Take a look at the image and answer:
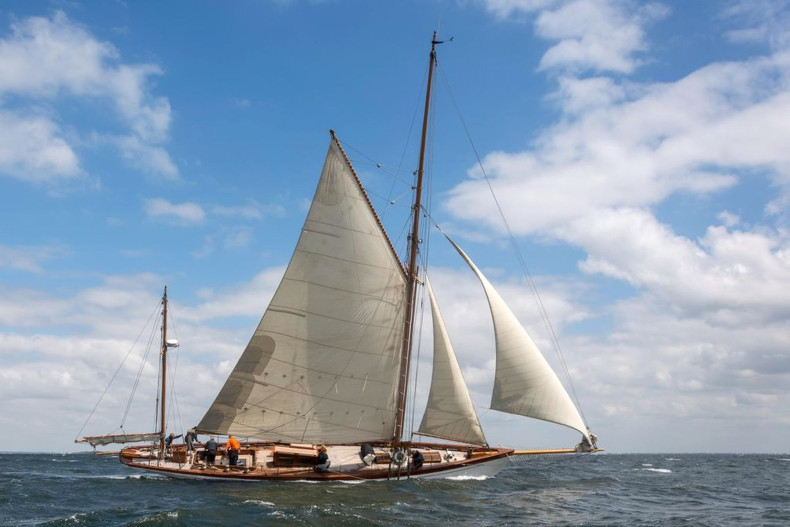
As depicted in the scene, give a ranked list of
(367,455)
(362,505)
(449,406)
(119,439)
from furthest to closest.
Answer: (119,439), (367,455), (449,406), (362,505)

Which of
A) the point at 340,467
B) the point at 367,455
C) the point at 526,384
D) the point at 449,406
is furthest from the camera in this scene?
the point at 340,467

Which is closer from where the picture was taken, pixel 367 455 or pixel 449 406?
pixel 449 406

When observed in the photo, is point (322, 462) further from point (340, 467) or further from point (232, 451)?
point (232, 451)

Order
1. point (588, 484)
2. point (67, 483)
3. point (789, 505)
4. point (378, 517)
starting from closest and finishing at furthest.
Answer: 1. point (378, 517)
2. point (789, 505)
3. point (67, 483)
4. point (588, 484)

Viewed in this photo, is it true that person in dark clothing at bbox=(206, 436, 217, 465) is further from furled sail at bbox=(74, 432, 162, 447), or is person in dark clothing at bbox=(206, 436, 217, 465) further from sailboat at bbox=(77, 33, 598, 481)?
furled sail at bbox=(74, 432, 162, 447)

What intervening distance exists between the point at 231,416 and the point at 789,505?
32.0 metres

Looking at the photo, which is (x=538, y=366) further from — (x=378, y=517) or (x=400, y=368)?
(x=378, y=517)

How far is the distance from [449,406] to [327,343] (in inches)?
289

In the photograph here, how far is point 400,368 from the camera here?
129ft

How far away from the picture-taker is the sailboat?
37594 mm

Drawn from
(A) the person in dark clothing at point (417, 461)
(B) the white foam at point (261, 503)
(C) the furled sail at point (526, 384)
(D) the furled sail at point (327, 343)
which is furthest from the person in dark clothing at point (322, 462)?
(C) the furled sail at point (526, 384)

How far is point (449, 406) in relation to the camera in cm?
3734

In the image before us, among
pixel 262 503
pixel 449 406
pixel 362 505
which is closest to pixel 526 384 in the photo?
pixel 449 406

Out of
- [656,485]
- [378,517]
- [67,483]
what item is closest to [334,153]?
[378,517]
